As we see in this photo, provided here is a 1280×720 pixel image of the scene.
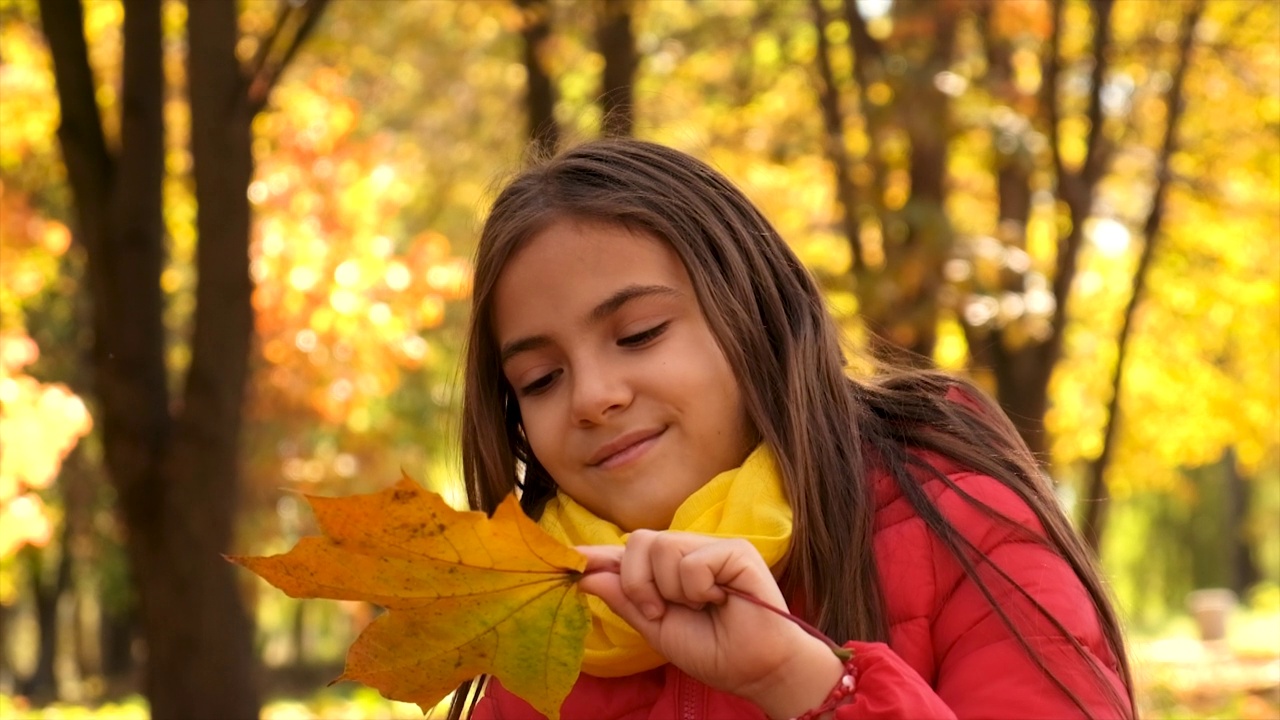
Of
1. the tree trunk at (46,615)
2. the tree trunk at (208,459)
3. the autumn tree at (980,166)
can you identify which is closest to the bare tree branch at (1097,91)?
the autumn tree at (980,166)

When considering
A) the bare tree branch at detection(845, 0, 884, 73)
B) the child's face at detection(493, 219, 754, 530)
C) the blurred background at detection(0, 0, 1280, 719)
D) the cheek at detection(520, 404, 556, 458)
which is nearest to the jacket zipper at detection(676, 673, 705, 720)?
the child's face at detection(493, 219, 754, 530)

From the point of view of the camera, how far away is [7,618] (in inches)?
1221

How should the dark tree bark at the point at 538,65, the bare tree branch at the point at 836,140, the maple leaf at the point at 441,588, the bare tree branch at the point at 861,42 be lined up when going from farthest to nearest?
the dark tree bark at the point at 538,65
the bare tree branch at the point at 836,140
the bare tree branch at the point at 861,42
the maple leaf at the point at 441,588

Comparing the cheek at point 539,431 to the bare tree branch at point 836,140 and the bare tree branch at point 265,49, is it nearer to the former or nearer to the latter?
the bare tree branch at point 265,49

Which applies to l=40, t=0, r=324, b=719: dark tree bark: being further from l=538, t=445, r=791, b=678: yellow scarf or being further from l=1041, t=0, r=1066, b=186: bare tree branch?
l=1041, t=0, r=1066, b=186: bare tree branch

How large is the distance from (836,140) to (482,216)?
4.55m

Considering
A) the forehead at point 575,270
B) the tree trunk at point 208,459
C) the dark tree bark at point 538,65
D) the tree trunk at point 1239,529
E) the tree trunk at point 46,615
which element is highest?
the dark tree bark at point 538,65

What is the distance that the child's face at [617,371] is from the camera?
1.90 meters

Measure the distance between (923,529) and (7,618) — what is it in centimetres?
3240

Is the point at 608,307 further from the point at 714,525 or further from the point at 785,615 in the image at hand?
the point at 785,615

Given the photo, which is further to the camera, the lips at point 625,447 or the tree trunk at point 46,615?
the tree trunk at point 46,615

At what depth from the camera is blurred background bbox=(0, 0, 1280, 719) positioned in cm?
483

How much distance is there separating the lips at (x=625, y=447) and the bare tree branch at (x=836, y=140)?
4835 mm

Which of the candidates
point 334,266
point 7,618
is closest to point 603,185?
point 334,266
